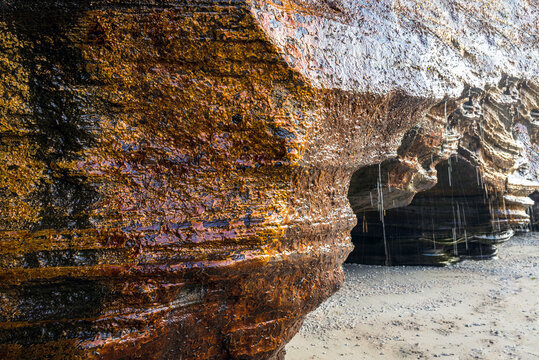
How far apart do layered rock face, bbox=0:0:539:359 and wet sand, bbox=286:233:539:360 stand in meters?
1.39

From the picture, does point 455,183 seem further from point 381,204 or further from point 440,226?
point 381,204

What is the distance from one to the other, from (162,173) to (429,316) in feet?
9.95

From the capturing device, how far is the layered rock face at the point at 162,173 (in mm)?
1561

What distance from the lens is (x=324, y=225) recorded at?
211 centimetres

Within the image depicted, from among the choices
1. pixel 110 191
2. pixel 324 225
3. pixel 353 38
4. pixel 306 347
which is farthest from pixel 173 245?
pixel 306 347

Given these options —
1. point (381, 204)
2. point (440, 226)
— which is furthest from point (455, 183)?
point (381, 204)

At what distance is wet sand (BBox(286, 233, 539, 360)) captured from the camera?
307 centimetres

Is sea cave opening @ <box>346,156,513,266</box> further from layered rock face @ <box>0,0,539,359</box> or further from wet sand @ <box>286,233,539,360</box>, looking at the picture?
layered rock face @ <box>0,0,539,359</box>

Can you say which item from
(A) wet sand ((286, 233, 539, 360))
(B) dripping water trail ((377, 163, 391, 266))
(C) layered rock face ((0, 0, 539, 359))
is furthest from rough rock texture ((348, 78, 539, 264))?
(C) layered rock face ((0, 0, 539, 359))

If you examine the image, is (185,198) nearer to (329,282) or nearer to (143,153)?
(143,153)

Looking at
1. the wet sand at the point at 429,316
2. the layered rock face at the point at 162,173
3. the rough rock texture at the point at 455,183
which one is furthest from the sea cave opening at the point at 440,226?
the layered rock face at the point at 162,173

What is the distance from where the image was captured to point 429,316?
3.74 m

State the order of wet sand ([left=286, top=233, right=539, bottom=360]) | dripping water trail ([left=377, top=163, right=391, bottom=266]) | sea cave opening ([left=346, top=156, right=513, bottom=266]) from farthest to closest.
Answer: sea cave opening ([left=346, top=156, right=513, bottom=266])
dripping water trail ([left=377, top=163, right=391, bottom=266])
wet sand ([left=286, top=233, right=539, bottom=360])

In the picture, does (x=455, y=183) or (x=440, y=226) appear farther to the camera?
(x=440, y=226)
